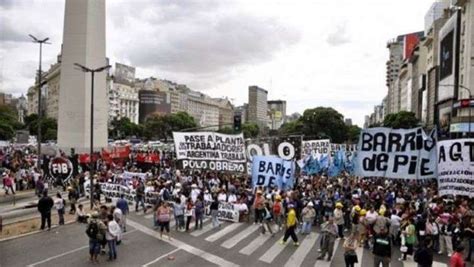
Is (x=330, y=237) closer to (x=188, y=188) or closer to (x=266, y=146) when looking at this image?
(x=188, y=188)

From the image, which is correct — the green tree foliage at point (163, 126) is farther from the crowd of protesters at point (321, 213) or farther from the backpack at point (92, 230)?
the backpack at point (92, 230)

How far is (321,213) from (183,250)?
24.4 ft

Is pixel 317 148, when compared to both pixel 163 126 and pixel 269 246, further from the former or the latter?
pixel 163 126

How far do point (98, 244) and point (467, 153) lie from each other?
34.6ft

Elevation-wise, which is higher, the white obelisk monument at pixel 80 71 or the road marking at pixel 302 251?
the white obelisk monument at pixel 80 71

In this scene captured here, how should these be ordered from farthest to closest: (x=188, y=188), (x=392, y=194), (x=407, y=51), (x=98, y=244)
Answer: (x=407, y=51)
(x=188, y=188)
(x=392, y=194)
(x=98, y=244)

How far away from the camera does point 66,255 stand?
15664mm

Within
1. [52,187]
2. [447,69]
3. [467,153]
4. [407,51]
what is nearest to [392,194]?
[467,153]

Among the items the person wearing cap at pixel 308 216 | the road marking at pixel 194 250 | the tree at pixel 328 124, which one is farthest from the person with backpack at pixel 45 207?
the tree at pixel 328 124

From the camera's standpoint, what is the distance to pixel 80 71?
46094mm

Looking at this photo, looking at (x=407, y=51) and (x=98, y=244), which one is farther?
(x=407, y=51)

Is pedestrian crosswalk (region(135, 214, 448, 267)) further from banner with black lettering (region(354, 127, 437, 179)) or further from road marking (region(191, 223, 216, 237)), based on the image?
banner with black lettering (region(354, 127, 437, 179))

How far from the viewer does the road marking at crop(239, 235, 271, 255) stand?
17.0m

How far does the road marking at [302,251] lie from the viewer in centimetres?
1568
